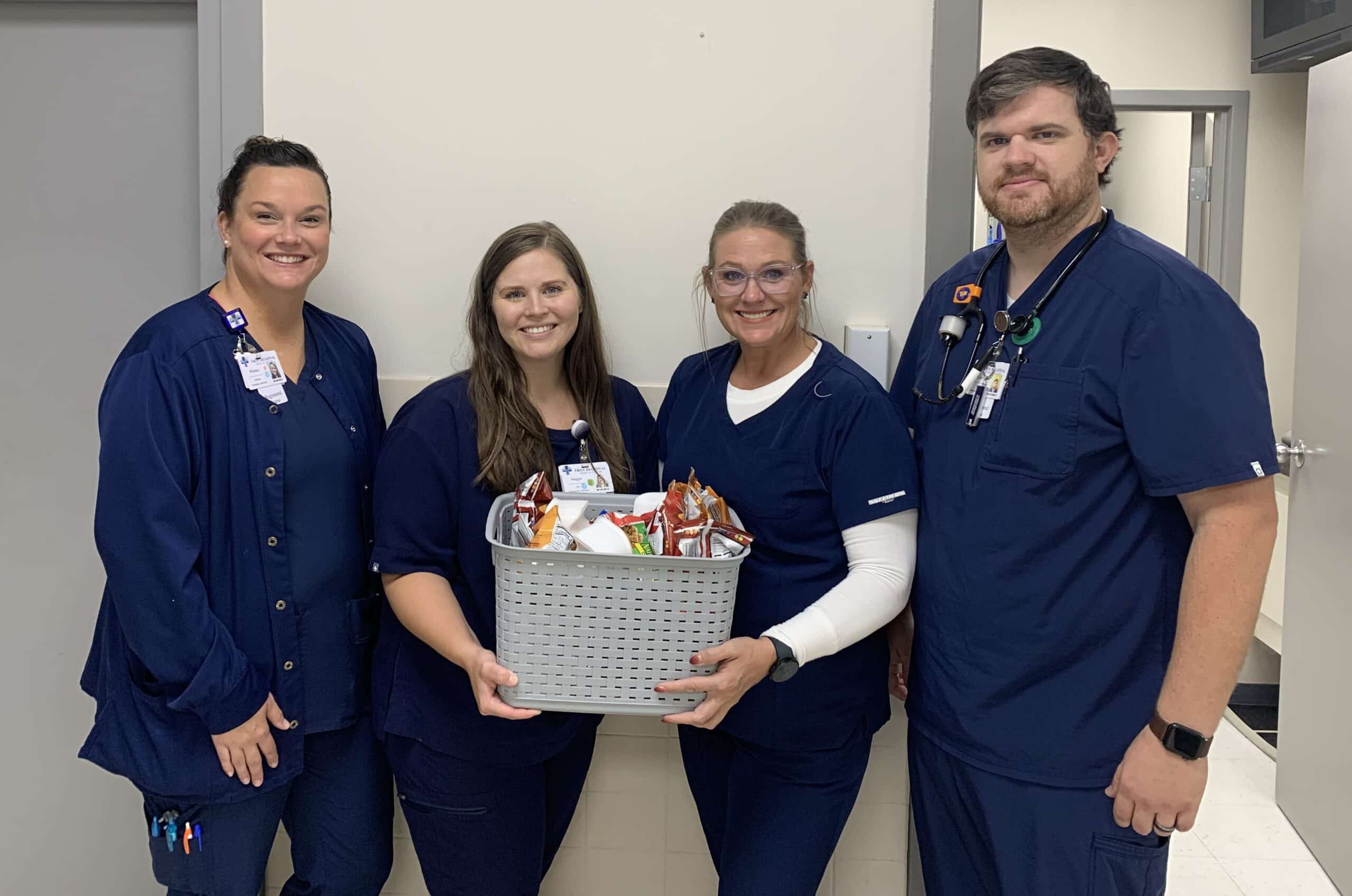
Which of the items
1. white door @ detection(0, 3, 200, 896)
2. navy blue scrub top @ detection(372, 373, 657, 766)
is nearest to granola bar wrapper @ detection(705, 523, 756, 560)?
navy blue scrub top @ detection(372, 373, 657, 766)

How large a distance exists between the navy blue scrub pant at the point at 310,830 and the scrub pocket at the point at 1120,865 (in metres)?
1.24

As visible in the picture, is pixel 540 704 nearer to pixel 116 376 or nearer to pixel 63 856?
pixel 116 376

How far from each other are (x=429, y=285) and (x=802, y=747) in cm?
118

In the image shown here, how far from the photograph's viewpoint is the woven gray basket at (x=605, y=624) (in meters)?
1.35

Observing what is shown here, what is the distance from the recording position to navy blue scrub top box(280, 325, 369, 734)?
5.30ft

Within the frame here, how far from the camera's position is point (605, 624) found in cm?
138

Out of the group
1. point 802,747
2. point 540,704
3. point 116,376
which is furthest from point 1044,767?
point 116,376

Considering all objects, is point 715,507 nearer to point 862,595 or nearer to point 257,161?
point 862,595

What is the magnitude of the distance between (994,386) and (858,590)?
0.38 m

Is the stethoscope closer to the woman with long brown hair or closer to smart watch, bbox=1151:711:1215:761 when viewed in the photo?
smart watch, bbox=1151:711:1215:761

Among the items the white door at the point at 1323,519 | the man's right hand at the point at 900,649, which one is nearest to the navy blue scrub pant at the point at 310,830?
the man's right hand at the point at 900,649

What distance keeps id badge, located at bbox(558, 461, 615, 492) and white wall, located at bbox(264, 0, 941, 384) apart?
39 centimetres

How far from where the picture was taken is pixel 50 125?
210 centimetres

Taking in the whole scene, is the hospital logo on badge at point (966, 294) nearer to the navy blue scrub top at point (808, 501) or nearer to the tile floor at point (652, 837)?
the navy blue scrub top at point (808, 501)
